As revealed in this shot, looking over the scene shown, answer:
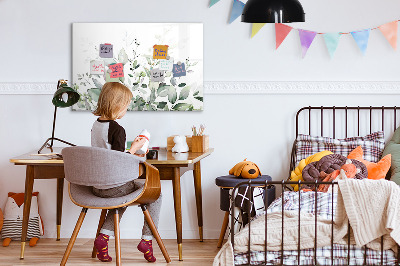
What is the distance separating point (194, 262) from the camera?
12.4 ft

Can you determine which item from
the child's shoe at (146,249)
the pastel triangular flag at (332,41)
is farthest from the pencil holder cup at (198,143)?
the pastel triangular flag at (332,41)

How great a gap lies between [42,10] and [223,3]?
1.30 m

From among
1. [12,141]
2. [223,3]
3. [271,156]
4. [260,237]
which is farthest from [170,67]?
[260,237]

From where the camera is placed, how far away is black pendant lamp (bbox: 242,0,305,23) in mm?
3135

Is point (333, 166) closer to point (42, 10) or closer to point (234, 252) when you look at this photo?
point (234, 252)

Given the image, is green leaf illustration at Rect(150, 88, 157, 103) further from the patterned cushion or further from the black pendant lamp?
the black pendant lamp

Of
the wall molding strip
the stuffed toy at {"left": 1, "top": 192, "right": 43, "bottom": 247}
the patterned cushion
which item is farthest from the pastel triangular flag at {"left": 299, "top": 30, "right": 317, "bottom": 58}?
the stuffed toy at {"left": 1, "top": 192, "right": 43, "bottom": 247}

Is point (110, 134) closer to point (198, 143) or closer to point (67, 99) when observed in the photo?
point (198, 143)

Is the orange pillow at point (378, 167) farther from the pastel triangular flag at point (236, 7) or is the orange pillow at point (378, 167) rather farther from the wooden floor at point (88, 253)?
the pastel triangular flag at point (236, 7)

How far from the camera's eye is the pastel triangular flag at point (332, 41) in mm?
4344

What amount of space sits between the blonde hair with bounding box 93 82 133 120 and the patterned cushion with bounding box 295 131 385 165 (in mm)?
1371

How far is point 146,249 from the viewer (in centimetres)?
368

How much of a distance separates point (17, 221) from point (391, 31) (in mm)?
2941

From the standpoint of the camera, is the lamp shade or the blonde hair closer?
the blonde hair
